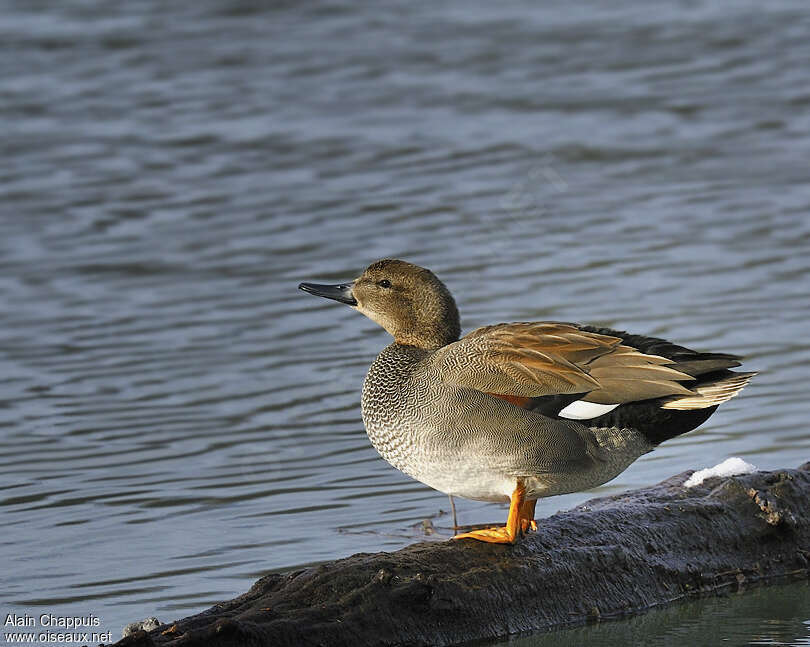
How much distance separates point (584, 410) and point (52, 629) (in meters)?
2.05

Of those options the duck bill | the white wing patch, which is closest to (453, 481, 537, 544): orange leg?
the white wing patch

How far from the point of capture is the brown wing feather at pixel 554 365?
202 inches

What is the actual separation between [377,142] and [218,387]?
5.59m

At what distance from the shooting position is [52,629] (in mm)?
5395

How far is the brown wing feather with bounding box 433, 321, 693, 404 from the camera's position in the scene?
5133mm

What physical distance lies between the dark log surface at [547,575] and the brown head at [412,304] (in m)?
0.89

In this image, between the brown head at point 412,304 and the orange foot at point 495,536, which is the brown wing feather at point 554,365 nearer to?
the brown head at point 412,304

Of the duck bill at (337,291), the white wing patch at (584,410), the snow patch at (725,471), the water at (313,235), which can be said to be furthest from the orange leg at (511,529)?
the duck bill at (337,291)

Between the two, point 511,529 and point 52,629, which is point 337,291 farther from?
point 52,629

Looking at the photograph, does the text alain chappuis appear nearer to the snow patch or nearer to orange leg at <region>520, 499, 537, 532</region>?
orange leg at <region>520, 499, 537, 532</region>

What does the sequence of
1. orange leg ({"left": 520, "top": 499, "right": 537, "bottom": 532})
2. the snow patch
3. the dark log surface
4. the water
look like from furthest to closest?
the water
the snow patch
orange leg ({"left": 520, "top": 499, "right": 537, "bottom": 532})
the dark log surface

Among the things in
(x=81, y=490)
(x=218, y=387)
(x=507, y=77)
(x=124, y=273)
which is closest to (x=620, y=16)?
(x=507, y=77)

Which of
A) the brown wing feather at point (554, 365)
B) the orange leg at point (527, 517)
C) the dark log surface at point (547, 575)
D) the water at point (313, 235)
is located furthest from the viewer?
the water at point (313, 235)

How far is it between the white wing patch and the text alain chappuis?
1.79 m
